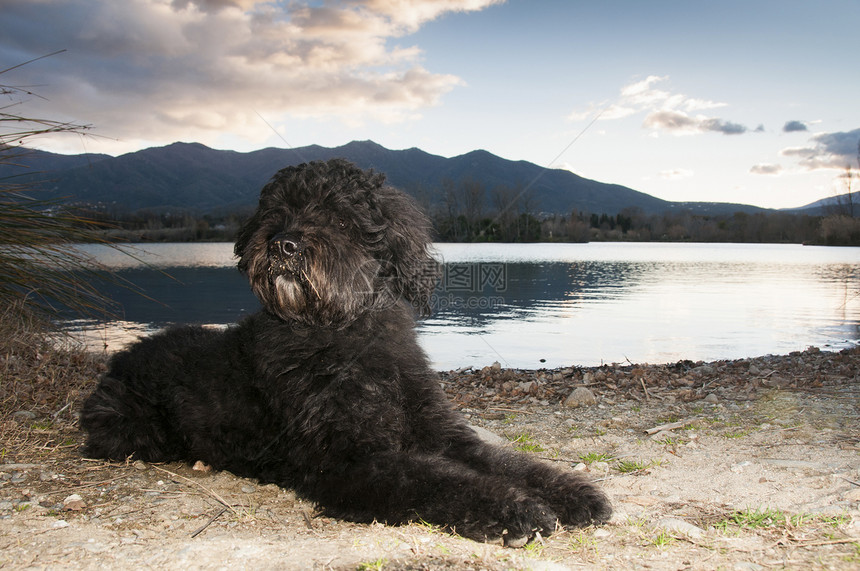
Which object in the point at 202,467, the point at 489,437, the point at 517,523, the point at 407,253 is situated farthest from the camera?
the point at 489,437

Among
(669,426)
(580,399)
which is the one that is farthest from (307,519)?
(580,399)

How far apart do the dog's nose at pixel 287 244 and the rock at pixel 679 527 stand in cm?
281

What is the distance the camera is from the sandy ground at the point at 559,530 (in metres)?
2.77

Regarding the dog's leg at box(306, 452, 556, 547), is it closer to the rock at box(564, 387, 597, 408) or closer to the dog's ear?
the dog's ear

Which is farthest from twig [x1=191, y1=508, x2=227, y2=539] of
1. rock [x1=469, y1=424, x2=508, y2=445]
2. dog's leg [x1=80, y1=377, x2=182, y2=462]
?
rock [x1=469, y1=424, x2=508, y2=445]

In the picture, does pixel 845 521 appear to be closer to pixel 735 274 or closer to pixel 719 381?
pixel 719 381

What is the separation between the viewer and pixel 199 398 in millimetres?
4086

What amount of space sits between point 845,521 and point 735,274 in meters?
43.2

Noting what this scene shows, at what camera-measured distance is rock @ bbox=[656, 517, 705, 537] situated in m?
3.03

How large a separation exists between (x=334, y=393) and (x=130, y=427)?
1.95 metres

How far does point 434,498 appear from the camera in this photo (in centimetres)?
317

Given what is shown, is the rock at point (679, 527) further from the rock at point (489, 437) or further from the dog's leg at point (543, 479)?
the rock at point (489, 437)

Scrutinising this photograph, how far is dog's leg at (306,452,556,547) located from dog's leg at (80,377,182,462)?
164 cm

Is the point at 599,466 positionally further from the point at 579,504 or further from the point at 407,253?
the point at 407,253
